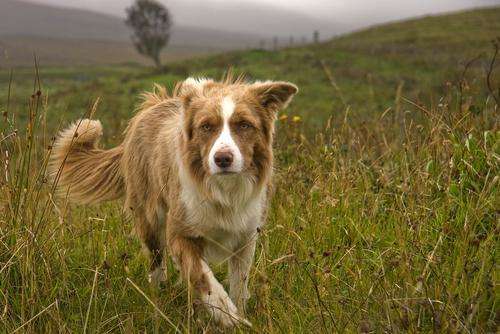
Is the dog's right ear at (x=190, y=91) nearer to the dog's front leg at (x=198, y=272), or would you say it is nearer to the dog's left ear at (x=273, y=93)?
the dog's left ear at (x=273, y=93)

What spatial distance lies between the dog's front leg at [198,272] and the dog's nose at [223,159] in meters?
0.68

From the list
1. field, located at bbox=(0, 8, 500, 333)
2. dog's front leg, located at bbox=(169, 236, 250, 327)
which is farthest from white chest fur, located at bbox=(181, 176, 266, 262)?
field, located at bbox=(0, 8, 500, 333)

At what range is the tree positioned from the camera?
64125 mm

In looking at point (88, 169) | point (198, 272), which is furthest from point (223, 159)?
point (88, 169)

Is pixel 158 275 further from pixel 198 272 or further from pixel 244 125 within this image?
pixel 244 125

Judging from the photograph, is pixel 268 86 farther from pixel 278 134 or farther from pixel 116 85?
pixel 116 85

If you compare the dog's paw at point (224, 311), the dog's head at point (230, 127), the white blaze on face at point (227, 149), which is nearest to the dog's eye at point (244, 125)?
the dog's head at point (230, 127)

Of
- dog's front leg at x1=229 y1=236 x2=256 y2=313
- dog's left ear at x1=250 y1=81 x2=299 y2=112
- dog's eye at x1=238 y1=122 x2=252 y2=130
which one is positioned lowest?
dog's front leg at x1=229 y1=236 x2=256 y2=313

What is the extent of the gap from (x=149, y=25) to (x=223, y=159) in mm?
64642

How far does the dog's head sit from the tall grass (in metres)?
0.53

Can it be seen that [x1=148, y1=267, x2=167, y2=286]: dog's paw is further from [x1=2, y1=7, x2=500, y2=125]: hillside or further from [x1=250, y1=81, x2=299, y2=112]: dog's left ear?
[x1=2, y1=7, x2=500, y2=125]: hillside

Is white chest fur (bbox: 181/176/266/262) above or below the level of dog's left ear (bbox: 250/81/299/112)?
below

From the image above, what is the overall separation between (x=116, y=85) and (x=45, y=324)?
25045mm

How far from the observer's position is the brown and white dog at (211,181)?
145 inches
